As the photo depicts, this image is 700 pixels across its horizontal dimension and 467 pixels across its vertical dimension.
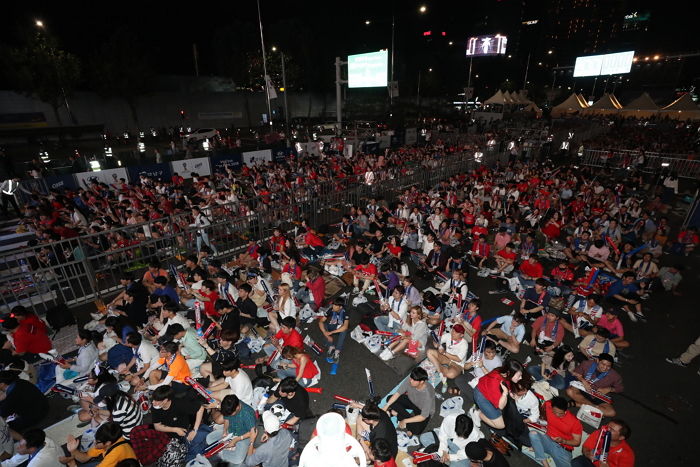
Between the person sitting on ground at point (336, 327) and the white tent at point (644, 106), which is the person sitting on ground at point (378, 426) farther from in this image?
the white tent at point (644, 106)

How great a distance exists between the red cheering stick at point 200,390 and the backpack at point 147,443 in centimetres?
Answer: 86

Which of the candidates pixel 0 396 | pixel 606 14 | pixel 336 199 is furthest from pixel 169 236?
pixel 606 14

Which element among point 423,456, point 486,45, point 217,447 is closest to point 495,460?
point 423,456

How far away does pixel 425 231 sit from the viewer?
1033 cm

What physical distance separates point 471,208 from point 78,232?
44.5 feet

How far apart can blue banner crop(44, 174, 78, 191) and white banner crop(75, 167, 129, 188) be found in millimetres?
223

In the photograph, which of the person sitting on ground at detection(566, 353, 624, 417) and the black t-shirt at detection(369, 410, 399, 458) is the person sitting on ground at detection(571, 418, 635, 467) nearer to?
the person sitting on ground at detection(566, 353, 624, 417)

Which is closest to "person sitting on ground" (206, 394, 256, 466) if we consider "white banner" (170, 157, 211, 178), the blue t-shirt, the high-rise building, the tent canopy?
the blue t-shirt

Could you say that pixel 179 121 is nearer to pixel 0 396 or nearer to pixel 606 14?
pixel 0 396

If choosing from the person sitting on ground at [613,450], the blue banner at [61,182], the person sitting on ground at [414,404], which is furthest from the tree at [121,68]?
the person sitting on ground at [613,450]

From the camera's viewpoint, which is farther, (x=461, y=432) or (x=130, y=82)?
(x=130, y=82)

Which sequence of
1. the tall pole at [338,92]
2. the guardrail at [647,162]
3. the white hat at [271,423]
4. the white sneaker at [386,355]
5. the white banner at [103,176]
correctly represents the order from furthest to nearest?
1. the tall pole at [338,92]
2. the guardrail at [647,162]
3. the white banner at [103,176]
4. the white sneaker at [386,355]
5. the white hat at [271,423]

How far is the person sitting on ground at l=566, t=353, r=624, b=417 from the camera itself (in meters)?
5.31

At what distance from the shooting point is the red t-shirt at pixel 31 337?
6090 millimetres
